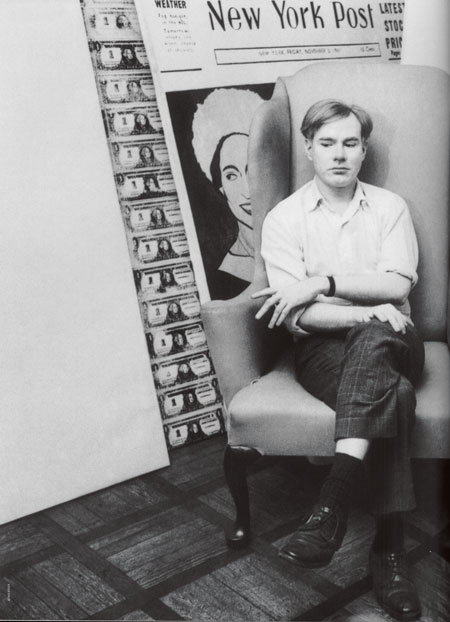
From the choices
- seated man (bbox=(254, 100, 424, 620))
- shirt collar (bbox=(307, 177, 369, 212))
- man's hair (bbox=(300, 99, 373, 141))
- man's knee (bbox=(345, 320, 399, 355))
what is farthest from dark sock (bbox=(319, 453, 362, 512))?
man's hair (bbox=(300, 99, 373, 141))

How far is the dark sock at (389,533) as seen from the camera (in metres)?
1.61

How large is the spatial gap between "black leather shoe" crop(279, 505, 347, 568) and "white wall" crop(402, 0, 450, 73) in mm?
1455

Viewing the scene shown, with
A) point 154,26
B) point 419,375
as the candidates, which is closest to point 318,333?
point 419,375

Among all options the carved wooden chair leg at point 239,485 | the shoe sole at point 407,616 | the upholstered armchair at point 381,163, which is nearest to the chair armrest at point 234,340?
the upholstered armchair at point 381,163

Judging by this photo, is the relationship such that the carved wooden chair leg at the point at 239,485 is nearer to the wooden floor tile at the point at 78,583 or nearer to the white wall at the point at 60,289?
the wooden floor tile at the point at 78,583

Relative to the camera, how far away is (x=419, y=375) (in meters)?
1.76

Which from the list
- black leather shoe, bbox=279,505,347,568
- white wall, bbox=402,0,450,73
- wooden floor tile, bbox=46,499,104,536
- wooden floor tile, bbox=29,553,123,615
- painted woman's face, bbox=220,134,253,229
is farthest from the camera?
painted woman's face, bbox=220,134,253,229

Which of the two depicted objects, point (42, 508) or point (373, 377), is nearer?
point (373, 377)

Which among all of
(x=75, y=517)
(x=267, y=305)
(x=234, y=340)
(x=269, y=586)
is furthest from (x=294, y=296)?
(x=75, y=517)

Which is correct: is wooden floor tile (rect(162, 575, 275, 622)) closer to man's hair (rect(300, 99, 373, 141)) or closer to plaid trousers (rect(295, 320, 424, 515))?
plaid trousers (rect(295, 320, 424, 515))

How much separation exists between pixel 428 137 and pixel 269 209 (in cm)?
48

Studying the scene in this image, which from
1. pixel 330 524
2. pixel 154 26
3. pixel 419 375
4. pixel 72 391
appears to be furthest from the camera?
pixel 154 26

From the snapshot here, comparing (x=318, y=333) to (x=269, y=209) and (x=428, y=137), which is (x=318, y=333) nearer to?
(x=269, y=209)

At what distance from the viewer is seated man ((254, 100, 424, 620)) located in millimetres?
1526
